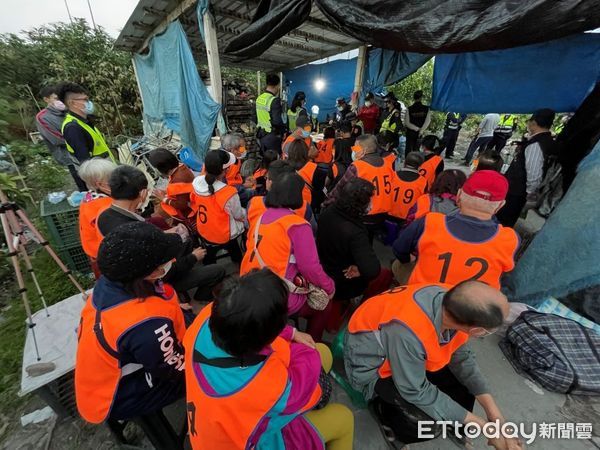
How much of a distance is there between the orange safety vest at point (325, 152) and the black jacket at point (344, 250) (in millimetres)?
3176

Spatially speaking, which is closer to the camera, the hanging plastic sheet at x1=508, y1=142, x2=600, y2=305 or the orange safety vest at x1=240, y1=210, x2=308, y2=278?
the orange safety vest at x1=240, y1=210, x2=308, y2=278

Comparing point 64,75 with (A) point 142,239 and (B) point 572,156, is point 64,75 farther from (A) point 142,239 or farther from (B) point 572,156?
(B) point 572,156

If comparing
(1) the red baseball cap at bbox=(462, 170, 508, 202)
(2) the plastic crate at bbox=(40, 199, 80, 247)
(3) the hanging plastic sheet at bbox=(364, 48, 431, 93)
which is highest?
(3) the hanging plastic sheet at bbox=(364, 48, 431, 93)

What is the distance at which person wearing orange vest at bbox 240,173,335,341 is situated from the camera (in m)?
1.74

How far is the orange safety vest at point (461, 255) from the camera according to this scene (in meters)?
1.63

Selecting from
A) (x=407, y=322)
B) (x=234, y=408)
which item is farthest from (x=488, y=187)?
(x=234, y=408)

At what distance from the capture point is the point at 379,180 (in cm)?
299

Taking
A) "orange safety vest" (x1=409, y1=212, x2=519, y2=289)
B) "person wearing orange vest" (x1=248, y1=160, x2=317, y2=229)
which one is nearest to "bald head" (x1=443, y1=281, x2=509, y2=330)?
"orange safety vest" (x1=409, y1=212, x2=519, y2=289)

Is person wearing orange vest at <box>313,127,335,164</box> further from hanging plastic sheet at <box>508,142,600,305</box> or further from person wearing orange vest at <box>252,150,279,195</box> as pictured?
hanging plastic sheet at <box>508,142,600,305</box>

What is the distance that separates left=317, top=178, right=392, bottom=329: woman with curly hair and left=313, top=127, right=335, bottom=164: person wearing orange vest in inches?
124

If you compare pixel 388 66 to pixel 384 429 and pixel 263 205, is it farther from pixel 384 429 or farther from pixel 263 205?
pixel 384 429

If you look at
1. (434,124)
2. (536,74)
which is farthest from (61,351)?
(434,124)

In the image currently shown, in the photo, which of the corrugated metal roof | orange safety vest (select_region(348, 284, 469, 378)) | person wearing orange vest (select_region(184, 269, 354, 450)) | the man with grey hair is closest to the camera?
person wearing orange vest (select_region(184, 269, 354, 450))

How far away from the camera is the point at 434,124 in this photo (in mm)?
12219
